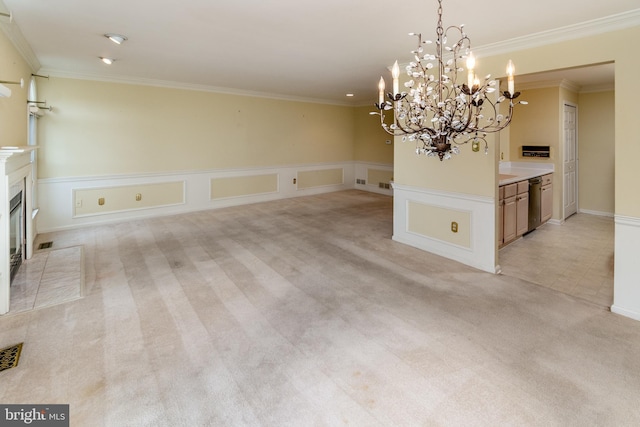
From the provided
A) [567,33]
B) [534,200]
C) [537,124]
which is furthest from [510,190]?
[537,124]

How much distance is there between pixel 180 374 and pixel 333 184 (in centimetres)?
763

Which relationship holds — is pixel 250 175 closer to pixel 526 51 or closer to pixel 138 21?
pixel 138 21

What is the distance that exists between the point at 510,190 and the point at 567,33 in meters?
1.96

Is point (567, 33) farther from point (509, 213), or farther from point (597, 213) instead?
point (597, 213)

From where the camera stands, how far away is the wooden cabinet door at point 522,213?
4.68 meters

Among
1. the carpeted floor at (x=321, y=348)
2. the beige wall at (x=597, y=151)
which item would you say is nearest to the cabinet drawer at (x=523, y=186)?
the carpeted floor at (x=321, y=348)

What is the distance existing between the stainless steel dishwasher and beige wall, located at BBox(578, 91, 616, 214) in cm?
187

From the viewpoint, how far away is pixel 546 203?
550cm

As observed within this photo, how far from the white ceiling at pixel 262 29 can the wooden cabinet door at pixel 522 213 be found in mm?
2163

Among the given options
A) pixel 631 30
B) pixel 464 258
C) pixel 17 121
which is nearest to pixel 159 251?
pixel 17 121

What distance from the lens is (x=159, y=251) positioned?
4.44 metres

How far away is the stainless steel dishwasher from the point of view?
16.5 feet

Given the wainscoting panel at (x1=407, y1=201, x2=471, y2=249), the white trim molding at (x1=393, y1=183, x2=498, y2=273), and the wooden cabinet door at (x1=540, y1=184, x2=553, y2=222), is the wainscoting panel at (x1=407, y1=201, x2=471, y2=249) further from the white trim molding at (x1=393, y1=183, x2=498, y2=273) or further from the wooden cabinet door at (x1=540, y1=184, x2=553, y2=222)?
the wooden cabinet door at (x1=540, y1=184, x2=553, y2=222)

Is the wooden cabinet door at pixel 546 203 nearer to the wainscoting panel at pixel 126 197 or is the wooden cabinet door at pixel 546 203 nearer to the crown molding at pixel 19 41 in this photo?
the wainscoting panel at pixel 126 197
